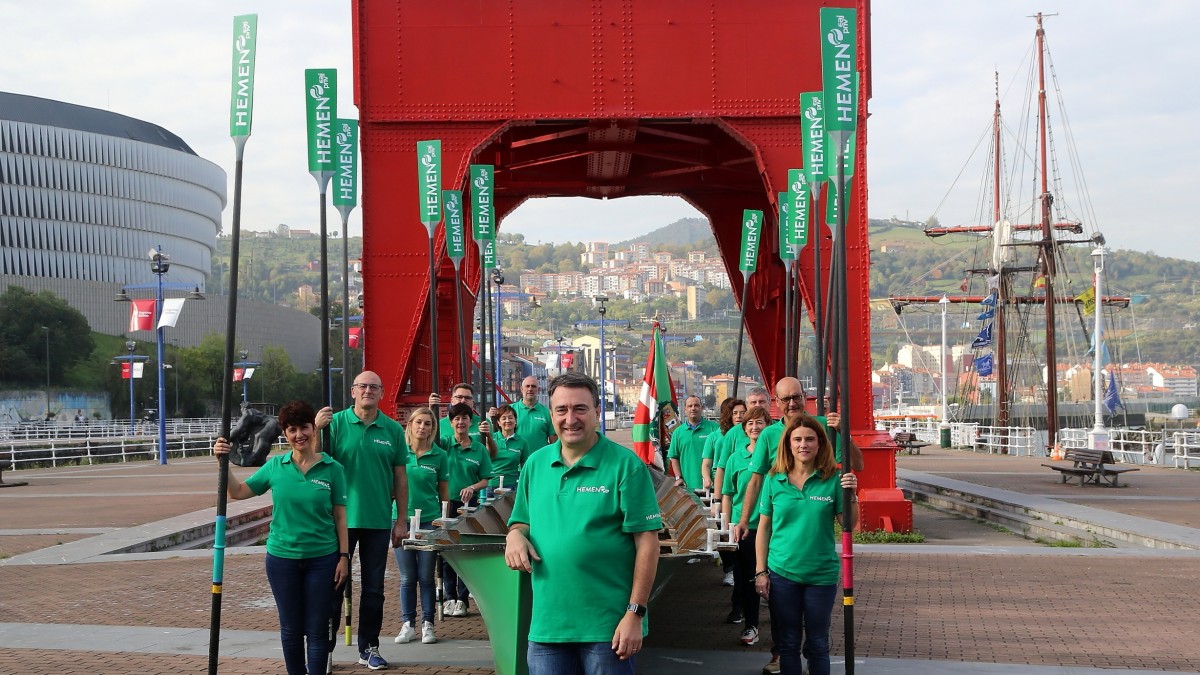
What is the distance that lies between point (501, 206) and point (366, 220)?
10649 mm

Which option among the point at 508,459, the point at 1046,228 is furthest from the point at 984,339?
the point at 508,459

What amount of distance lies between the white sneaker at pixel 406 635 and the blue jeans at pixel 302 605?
7.38ft

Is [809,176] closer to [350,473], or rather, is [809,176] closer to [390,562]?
[350,473]

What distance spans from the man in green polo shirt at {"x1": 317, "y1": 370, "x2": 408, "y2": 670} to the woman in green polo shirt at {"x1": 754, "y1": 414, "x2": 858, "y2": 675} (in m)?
2.91

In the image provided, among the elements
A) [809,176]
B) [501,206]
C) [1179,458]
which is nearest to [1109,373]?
[1179,458]

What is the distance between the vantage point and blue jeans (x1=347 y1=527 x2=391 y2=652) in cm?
928

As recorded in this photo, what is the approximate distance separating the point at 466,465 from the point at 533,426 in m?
2.59

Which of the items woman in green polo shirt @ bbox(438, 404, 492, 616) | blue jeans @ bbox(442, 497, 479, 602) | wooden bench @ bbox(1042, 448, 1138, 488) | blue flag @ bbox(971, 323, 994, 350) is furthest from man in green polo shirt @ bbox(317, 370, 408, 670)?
blue flag @ bbox(971, 323, 994, 350)

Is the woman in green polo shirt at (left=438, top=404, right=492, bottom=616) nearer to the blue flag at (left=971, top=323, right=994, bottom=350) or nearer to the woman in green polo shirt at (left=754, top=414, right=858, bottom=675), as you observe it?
the woman in green polo shirt at (left=754, top=414, right=858, bottom=675)

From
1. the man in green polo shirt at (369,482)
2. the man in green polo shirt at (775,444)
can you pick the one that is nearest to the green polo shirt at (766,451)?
the man in green polo shirt at (775,444)

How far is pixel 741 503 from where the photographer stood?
10.3 m

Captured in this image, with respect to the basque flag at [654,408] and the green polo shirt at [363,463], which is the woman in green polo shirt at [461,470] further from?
the basque flag at [654,408]

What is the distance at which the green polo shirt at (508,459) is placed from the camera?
1334cm

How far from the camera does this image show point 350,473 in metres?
9.25
